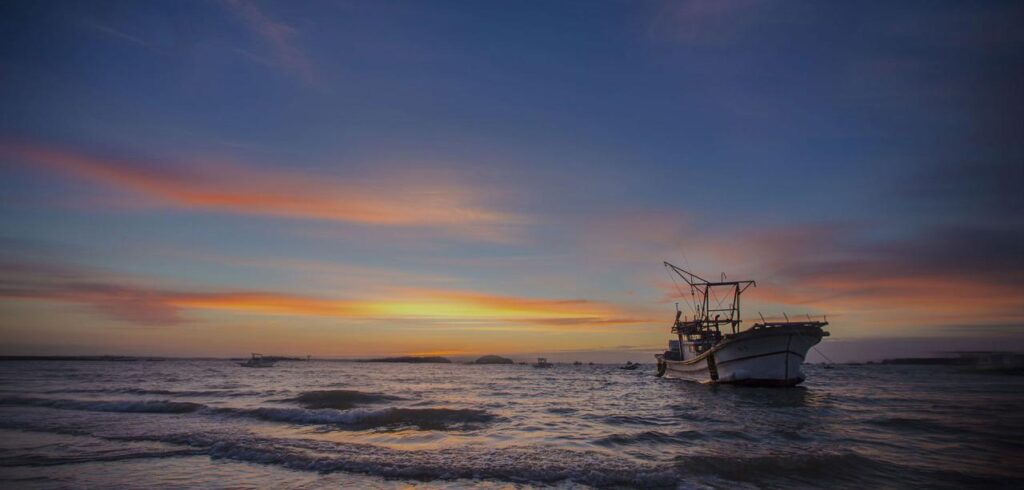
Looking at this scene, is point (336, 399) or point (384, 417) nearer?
point (384, 417)

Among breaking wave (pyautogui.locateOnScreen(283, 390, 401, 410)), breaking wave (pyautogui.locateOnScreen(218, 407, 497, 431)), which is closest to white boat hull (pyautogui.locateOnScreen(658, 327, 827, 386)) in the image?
breaking wave (pyautogui.locateOnScreen(218, 407, 497, 431))

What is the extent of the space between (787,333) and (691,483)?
113 ft

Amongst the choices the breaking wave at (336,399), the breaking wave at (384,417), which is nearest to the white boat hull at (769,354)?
the breaking wave at (384,417)

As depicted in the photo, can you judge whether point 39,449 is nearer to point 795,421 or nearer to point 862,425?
point 795,421

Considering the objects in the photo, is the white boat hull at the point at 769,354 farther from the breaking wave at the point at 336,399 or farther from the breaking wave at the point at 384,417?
the breaking wave at the point at 336,399

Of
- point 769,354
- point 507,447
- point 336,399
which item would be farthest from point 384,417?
point 769,354

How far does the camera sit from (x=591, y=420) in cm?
2236

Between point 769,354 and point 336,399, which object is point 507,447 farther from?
point 769,354

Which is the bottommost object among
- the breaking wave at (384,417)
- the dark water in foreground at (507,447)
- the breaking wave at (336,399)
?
the breaking wave at (336,399)

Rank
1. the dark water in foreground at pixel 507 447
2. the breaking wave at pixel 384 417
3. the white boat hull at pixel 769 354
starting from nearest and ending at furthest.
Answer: the dark water in foreground at pixel 507 447, the breaking wave at pixel 384 417, the white boat hull at pixel 769 354

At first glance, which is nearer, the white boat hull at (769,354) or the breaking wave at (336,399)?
the breaking wave at (336,399)

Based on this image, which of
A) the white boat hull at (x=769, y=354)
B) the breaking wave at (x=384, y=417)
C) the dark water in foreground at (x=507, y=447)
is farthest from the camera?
the white boat hull at (x=769, y=354)

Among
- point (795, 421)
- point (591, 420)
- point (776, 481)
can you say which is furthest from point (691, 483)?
point (795, 421)

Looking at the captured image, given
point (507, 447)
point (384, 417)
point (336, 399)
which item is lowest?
point (336, 399)
